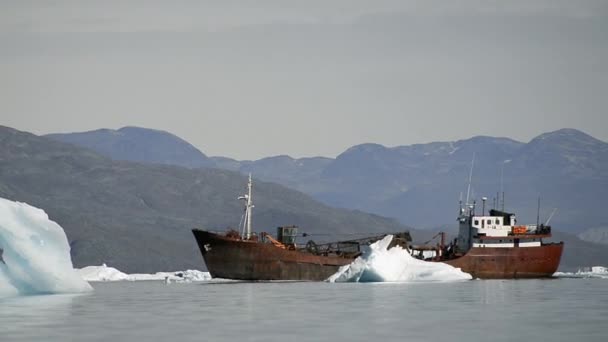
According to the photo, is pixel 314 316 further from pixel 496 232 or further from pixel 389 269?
pixel 496 232

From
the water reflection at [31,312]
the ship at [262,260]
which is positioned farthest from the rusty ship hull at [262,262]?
the water reflection at [31,312]

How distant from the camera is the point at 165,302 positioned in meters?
64.1

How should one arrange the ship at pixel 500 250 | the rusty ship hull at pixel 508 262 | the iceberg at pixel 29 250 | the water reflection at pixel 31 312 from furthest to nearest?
the ship at pixel 500 250 < the rusty ship hull at pixel 508 262 < the iceberg at pixel 29 250 < the water reflection at pixel 31 312

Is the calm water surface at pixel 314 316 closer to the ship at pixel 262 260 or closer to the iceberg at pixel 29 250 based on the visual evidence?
the iceberg at pixel 29 250

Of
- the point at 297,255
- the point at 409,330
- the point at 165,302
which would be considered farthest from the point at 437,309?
the point at 297,255

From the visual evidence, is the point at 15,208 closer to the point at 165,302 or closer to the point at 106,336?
the point at 165,302

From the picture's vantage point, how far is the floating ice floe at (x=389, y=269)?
89.5 m

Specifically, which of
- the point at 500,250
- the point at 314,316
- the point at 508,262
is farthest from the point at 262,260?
the point at 314,316

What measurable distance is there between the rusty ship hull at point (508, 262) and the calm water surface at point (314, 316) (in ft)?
91.6

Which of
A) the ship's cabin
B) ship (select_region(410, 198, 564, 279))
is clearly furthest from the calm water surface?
the ship's cabin

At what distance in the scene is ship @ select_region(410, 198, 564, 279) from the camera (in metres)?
101

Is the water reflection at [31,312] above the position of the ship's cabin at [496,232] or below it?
below

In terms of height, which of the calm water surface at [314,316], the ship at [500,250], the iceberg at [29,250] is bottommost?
the calm water surface at [314,316]

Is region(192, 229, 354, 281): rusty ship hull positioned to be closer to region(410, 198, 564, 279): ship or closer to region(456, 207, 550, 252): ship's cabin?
region(410, 198, 564, 279): ship
